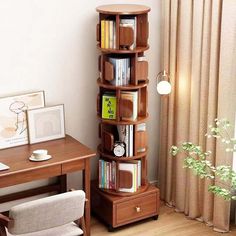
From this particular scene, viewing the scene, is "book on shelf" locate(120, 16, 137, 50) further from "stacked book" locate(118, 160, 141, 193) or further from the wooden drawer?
the wooden drawer

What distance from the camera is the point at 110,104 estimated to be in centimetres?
415

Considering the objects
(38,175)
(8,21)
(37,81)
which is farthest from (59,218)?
(8,21)

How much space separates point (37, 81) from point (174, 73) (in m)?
1.08

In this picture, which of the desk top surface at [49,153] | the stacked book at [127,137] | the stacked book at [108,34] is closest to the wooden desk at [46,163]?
the desk top surface at [49,153]

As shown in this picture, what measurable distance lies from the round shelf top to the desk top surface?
0.99 m

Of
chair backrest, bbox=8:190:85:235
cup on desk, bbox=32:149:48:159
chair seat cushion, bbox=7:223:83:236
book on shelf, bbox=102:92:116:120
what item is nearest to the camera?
chair backrest, bbox=8:190:85:235

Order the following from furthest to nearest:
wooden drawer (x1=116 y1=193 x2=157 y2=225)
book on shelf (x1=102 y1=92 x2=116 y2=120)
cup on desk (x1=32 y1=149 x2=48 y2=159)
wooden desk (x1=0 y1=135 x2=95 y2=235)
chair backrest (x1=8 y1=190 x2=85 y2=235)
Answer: wooden drawer (x1=116 y1=193 x2=157 y2=225) < book on shelf (x1=102 y1=92 x2=116 y2=120) < cup on desk (x1=32 y1=149 x2=48 y2=159) < wooden desk (x1=0 y1=135 x2=95 y2=235) < chair backrest (x1=8 y1=190 x2=85 y2=235)

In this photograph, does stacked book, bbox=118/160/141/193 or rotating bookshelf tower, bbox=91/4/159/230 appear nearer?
rotating bookshelf tower, bbox=91/4/159/230

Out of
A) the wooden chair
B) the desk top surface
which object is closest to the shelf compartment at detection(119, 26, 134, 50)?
the desk top surface

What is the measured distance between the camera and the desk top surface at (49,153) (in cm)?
373

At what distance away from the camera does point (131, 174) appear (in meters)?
4.25

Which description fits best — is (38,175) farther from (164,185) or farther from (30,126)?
(164,185)

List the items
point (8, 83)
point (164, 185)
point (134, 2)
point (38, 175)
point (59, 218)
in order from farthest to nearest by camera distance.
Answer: point (164, 185) < point (134, 2) < point (8, 83) < point (38, 175) < point (59, 218)

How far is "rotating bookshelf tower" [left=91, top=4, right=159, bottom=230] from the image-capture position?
13.0 feet
